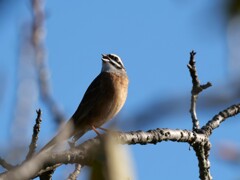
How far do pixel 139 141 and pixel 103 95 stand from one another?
10.6 feet

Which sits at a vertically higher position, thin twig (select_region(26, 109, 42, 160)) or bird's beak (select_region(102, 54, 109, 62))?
bird's beak (select_region(102, 54, 109, 62))

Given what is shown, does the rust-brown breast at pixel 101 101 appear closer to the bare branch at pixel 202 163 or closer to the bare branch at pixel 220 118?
the bare branch at pixel 220 118

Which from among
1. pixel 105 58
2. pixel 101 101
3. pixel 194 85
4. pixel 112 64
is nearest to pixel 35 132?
pixel 194 85

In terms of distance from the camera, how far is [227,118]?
5.32 meters

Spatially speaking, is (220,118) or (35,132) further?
(220,118)

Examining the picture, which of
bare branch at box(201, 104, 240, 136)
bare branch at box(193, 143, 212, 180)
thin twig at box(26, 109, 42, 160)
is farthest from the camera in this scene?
bare branch at box(201, 104, 240, 136)

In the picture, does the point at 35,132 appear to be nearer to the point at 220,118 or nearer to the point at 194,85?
the point at 194,85

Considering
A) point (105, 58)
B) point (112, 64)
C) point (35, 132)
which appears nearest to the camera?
point (35, 132)

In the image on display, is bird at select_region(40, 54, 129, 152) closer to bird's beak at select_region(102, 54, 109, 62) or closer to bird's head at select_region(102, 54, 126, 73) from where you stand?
bird's head at select_region(102, 54, 126, 73)

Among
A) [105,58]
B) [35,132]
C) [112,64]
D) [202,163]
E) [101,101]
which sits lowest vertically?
[35,132]

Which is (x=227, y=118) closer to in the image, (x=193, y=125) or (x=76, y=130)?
(x=193, y=125)

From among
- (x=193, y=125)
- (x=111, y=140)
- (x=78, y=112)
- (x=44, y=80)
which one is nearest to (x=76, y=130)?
(x=78, y=112)

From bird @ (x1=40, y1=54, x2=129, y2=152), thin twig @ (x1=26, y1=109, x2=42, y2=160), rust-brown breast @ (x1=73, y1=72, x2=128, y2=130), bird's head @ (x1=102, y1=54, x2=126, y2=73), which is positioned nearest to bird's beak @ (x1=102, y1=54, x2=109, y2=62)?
bird's head @ (x1=102, y1=54, x2=126, y2=73)

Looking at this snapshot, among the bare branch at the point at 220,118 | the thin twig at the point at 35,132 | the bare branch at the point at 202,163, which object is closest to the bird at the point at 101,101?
the bare branch at the point at 220,118
